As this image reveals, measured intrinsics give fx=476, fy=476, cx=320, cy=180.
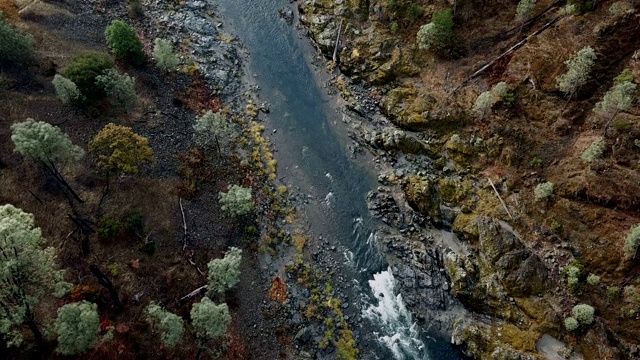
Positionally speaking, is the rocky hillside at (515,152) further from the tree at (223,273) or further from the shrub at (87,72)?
the shrub at (87,72)

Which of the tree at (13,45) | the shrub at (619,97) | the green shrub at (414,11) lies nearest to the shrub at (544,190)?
the shrub at (619,97)

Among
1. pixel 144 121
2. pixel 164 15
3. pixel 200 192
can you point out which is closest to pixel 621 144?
pixel 200 192

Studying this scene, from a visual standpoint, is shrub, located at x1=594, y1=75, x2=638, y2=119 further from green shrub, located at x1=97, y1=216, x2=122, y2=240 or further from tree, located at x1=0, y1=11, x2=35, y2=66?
tree, located at x1=0, y1=11, x2=35, y2=66

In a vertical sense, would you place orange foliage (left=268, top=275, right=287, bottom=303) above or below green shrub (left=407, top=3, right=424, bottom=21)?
below

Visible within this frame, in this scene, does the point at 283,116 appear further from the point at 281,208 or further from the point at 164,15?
the point at 164,15

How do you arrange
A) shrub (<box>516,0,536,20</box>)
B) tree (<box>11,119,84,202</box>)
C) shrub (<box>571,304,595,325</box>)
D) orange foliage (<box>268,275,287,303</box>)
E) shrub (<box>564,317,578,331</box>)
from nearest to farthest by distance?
tree (<box>11,119,84,202</box>) < shrub (<box>571,304,595,325</box>) < shrub (<box>564,317,578,331</box>) < orange foliage (<box>268,275,287,303</box>) < shrub (<box>516,0,536,20</box>)

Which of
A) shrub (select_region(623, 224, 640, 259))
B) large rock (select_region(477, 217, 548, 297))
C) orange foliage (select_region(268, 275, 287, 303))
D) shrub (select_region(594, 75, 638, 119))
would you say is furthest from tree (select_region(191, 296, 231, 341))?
shrub (select_region(594, 75, 638, 119))
